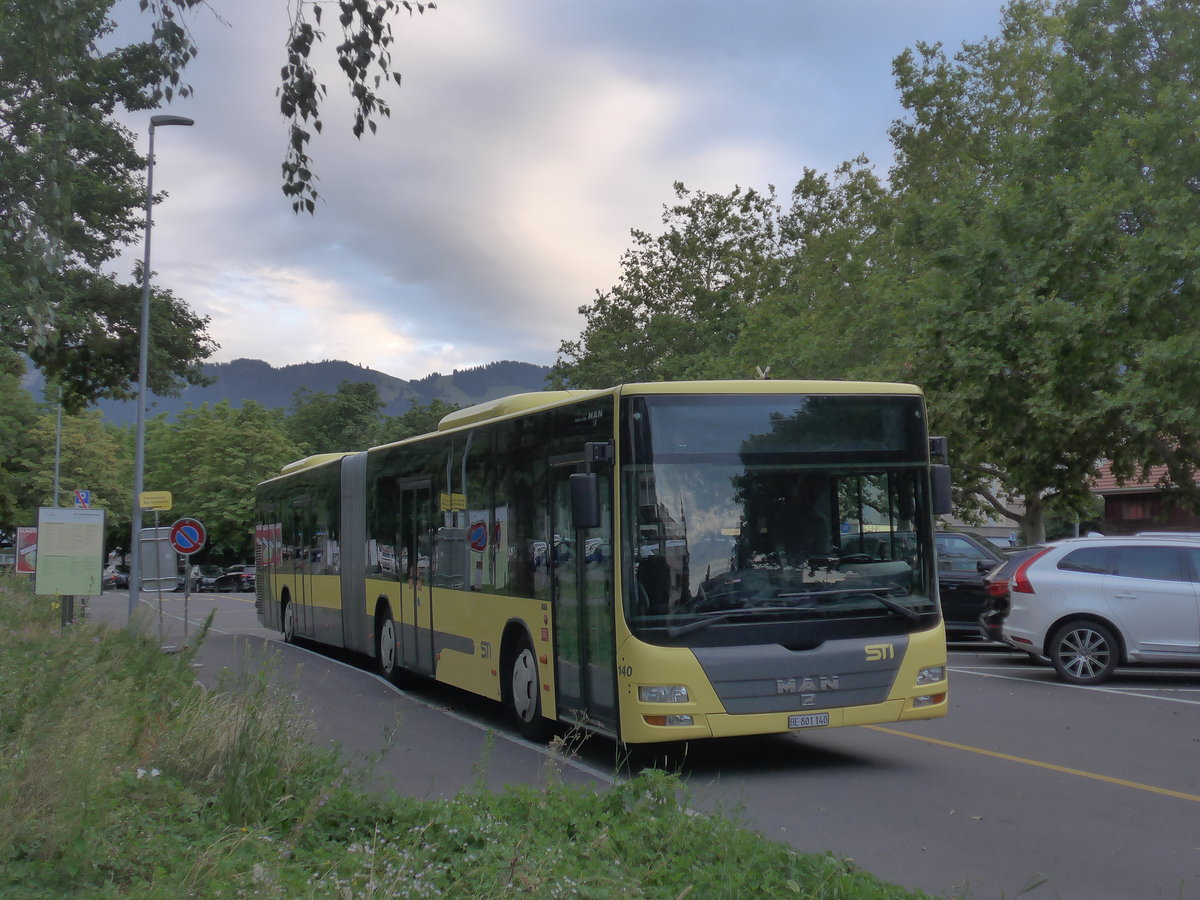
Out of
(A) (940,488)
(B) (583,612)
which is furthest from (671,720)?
(A) (940,488)

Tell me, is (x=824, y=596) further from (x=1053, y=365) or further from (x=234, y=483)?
(x=234, y=483)

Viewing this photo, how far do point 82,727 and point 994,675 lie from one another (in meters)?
12.7

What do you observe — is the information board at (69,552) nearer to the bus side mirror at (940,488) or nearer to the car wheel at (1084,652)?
the bus side mirror at (940,488)

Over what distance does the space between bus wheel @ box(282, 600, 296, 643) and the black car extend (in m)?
11.3

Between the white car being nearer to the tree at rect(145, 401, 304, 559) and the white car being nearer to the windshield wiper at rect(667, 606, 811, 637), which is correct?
the windshield wiper at rect(667, 606, 811, 637)

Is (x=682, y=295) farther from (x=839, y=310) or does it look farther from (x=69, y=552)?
(x=69, y=552)

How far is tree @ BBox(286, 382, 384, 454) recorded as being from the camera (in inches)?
3632

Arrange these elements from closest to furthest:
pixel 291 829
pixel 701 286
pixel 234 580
Result: pixel 291 829
pixel 701 286
pixel 234 580

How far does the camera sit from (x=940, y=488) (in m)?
10.1

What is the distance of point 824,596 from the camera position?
9453 mm

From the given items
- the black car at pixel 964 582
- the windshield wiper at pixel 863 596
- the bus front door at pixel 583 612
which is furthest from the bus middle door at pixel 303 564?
the windshield wiper at pixel 863 596

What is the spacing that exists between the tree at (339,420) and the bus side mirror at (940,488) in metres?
82.8

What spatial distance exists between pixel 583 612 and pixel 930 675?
8.87ft

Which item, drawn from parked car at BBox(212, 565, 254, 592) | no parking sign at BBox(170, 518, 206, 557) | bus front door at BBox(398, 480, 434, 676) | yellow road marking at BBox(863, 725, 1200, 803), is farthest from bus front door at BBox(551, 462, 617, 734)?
parked car at BBox(212, 565, 254, 592)
